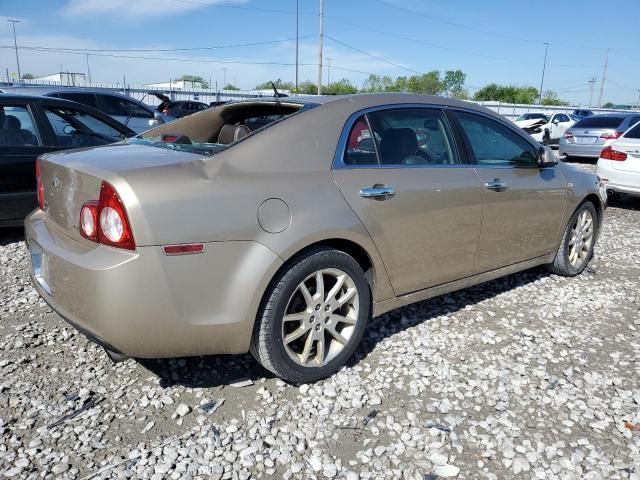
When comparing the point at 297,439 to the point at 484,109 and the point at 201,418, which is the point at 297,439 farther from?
the point at 484,109

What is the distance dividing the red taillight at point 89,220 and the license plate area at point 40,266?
0.37 metres

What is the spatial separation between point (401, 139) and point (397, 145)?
0.07 metres

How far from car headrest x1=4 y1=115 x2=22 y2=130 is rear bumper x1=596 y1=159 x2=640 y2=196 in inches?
316

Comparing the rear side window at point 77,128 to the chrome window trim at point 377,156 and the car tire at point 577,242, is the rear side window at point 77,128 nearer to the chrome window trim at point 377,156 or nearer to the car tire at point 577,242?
the chrome window trim at point 377,156

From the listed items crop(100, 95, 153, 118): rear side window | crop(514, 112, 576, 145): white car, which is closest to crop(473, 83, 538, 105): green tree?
crop(514, 112, 576, 145): white car

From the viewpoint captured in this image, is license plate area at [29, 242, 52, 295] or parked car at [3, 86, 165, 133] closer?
license plate area at [29, 242, 52, 295]

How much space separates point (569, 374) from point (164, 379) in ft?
7.66

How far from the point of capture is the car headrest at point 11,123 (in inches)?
207

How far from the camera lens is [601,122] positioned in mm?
14008

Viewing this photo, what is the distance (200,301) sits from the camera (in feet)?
7.82

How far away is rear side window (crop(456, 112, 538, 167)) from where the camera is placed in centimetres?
367

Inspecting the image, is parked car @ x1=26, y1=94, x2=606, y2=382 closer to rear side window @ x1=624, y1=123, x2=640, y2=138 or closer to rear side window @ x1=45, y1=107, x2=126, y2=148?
rear side window @ x1=45, y1=107, x2=126, y2=148

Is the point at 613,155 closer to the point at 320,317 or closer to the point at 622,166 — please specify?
the point at 622,166

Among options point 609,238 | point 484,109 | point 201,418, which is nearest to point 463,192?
point 484,109
